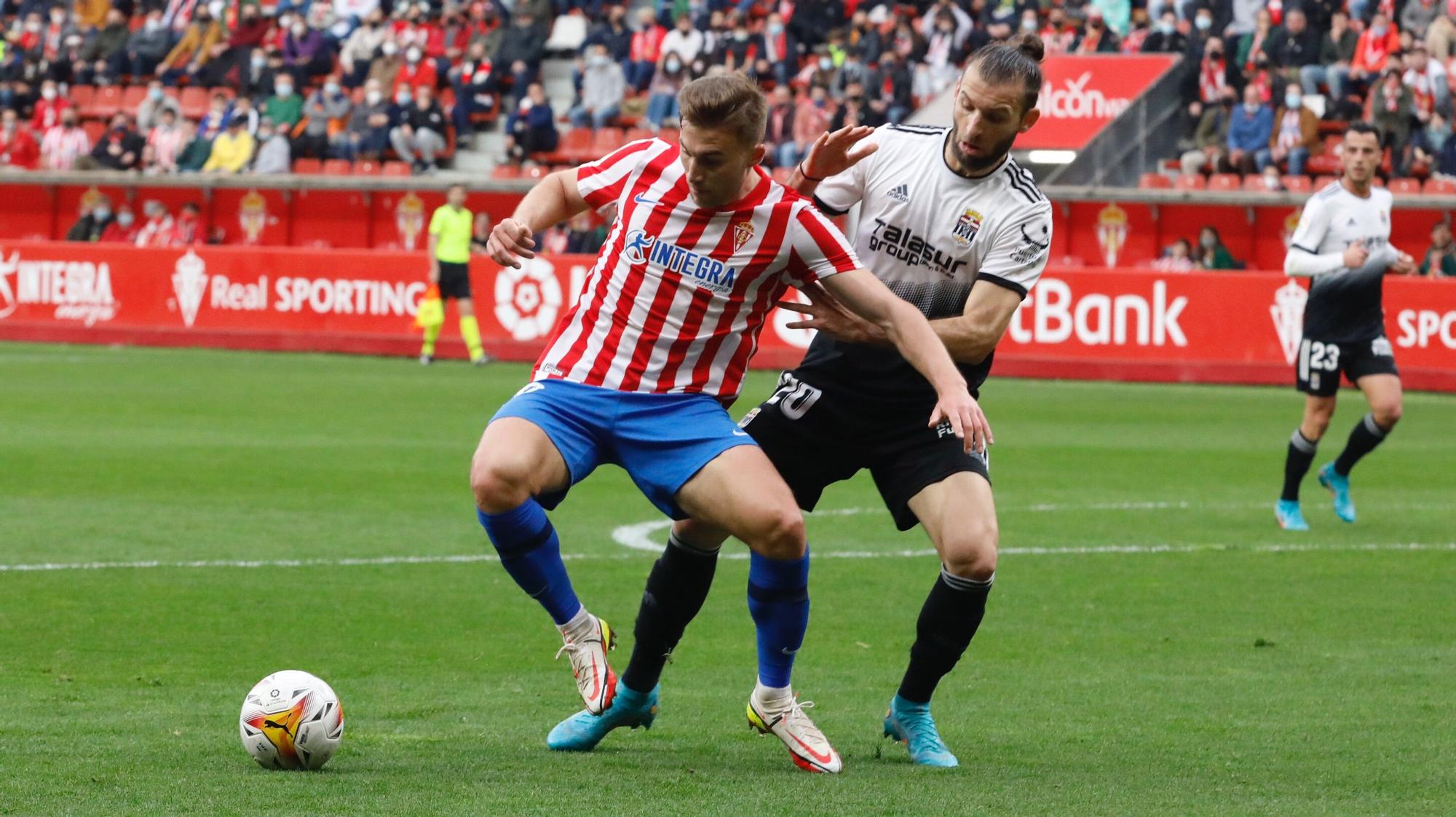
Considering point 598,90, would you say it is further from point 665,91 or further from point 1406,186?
point 1406,186

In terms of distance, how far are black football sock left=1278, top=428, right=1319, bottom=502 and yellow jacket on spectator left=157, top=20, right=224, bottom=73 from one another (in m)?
25.7

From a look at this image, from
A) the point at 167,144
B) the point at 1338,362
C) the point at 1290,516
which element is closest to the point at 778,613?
the point at 1290,516

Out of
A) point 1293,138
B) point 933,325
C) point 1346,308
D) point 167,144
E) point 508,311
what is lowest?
point 167,144

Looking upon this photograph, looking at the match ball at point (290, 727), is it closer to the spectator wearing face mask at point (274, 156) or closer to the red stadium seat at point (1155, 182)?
the red stadium seat at point (1155, 182)

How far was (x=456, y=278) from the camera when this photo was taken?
22297 mm

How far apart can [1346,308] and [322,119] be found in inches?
861

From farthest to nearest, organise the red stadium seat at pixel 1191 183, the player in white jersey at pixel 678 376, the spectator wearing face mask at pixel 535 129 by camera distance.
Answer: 1. the spectator wearing face mask at pixel 535 129
2. the red stadium seat at pixel 1191 183
3. the player in white jersey at pixel 678 376

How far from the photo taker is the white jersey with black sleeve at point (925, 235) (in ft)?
18.8

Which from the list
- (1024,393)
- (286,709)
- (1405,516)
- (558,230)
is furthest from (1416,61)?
(286,709)

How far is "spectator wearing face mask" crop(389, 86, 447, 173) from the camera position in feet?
95.5

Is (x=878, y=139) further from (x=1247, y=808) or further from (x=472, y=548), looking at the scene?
(x=472, y=548)

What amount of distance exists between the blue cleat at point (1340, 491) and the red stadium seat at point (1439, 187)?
12.8m

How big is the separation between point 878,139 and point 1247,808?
225 centimetres

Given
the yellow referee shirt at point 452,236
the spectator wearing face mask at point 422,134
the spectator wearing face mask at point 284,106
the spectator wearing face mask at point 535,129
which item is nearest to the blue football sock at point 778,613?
the yellow referee shirt at point 452,236
